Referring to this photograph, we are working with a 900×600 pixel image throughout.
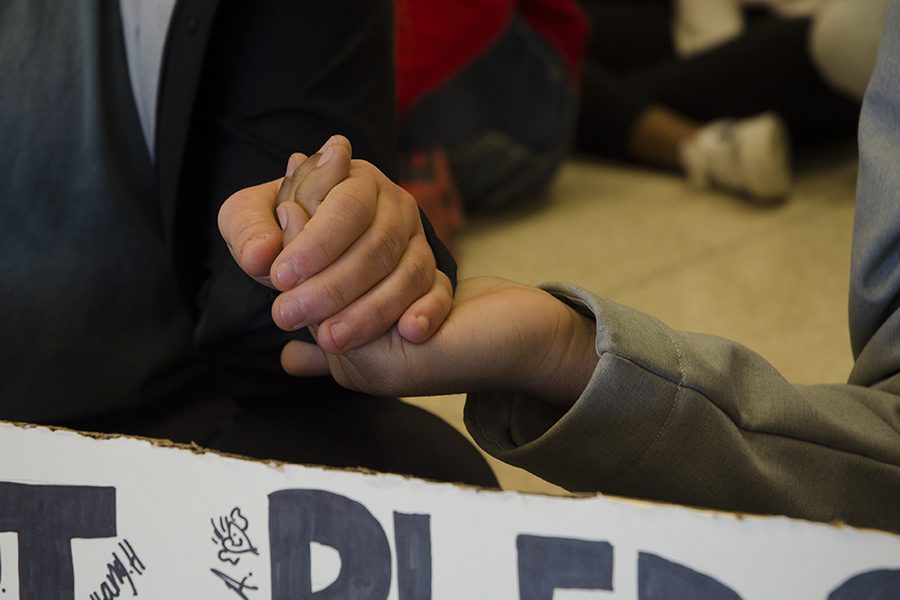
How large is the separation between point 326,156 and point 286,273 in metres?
0.07

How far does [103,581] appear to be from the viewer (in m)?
0.34

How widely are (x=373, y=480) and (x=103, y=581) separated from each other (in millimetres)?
104

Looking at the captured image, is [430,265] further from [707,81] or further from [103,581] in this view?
[707,81]

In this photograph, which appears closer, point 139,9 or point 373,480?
point 373,480

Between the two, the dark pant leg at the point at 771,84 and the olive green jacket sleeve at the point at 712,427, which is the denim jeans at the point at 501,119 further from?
the olive green jacket sleeve at the point at 712,427

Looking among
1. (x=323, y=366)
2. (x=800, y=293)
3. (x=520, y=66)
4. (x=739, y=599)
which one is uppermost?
(x=520, y=66)

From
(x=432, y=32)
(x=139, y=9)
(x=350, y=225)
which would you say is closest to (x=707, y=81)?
(x=432, y=32)

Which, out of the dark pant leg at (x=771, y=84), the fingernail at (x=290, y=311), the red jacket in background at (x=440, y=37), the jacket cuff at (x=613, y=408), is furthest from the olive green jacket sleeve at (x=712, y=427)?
the dark pant leg at (x=771, y=84)

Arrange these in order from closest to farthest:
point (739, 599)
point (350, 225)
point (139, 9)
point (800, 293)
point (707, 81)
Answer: point (739, 599) → point (350, 225) → point (139, 9) → point (800, 293) → point (707, 81)

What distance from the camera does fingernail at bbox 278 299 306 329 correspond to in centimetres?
39

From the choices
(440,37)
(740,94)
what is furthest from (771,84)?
(440,37)

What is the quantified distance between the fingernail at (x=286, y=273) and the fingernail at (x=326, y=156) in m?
0.06

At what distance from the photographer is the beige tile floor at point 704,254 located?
0.96 meters
